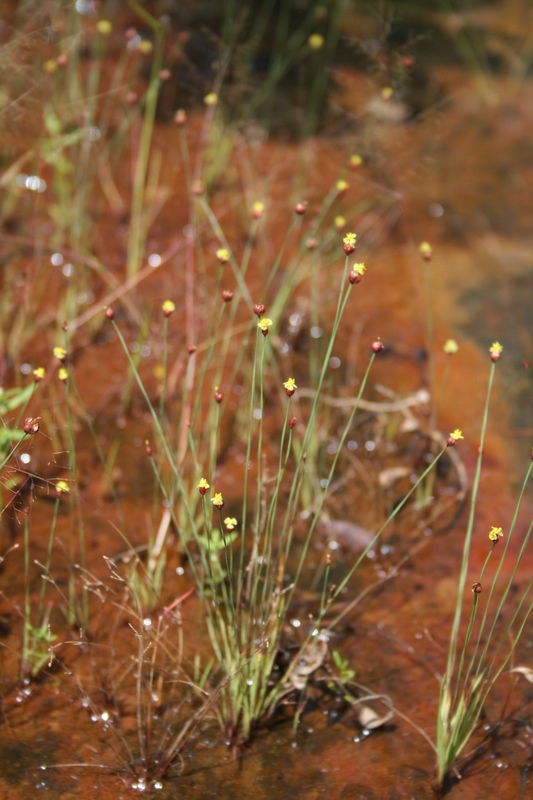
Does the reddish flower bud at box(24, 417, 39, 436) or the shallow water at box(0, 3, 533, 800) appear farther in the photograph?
the shallow water at box(0, 3, 533, 800)

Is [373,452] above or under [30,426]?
under

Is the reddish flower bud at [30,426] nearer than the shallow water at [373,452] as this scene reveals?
Yes

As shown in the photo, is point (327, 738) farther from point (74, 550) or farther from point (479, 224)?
point (479, 224)

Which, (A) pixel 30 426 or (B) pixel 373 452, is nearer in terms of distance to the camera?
(A) pixel 30 426

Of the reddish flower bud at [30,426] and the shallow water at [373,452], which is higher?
the reddish flower bud at [30,426]

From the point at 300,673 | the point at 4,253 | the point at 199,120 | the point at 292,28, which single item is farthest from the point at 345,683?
the point at 292,28

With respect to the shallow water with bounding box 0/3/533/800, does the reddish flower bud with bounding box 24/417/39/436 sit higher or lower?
higher

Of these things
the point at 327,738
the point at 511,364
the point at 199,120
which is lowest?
the point at 327,738

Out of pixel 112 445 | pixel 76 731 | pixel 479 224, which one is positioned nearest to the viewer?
pixel 76 731
